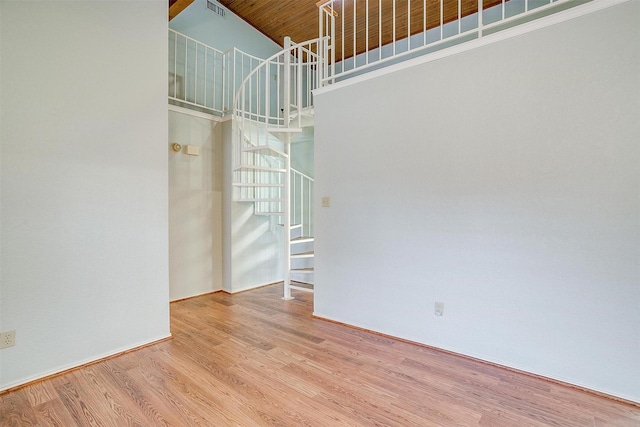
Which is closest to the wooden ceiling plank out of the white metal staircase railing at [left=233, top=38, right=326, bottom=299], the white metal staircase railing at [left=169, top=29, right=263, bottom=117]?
the white metal staircase railing at [left=169, top=29, right=263, bottom=117]

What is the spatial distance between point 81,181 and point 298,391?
2.10m

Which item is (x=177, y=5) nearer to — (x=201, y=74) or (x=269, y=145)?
(x=201, y=74)

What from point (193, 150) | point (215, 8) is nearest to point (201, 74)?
point (215, 8)

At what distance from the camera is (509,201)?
7.25 feet

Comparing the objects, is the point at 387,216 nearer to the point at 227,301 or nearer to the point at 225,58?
the point at 227,301

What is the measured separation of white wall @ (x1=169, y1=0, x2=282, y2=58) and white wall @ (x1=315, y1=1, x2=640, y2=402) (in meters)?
2.92

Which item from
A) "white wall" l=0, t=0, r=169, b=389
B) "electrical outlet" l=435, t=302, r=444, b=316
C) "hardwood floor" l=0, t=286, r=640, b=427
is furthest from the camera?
"electrical outlet" l=435, t=302, r=444, b=316

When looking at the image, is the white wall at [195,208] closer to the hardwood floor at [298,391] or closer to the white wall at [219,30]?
the hardwood floor at [298,391]

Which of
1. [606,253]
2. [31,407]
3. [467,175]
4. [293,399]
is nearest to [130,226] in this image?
[31,407]

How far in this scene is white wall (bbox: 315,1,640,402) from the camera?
188 centimetres

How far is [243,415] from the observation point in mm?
1746

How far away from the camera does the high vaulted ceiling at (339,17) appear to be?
443cm

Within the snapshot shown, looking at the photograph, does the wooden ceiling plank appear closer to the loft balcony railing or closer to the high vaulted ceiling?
the loft balcony railing

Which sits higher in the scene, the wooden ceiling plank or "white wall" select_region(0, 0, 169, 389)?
the wooden ceiling plank
